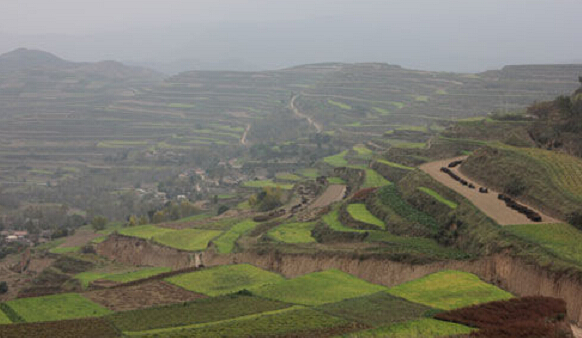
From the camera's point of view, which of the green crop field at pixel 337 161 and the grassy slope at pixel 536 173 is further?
the green crop field at pixel 337 161

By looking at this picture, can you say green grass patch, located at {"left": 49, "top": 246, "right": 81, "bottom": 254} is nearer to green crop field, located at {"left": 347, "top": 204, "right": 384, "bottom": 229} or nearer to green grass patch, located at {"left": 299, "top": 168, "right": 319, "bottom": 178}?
green crop field, located at {"left": 347, "top": 204, "right": 384, "bottom": 229}

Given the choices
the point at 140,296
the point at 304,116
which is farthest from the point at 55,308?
the point at 304,116

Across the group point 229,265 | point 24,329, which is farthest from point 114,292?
point 24,329

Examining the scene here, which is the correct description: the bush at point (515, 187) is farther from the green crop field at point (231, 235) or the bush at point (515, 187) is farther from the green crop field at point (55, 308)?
the green crop field at point (55, 308)

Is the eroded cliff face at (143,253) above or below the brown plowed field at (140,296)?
below

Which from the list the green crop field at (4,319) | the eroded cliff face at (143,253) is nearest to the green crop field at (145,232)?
the eroded cliff face at (143,253)

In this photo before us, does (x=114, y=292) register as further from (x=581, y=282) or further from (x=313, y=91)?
(x=313, y=91)
